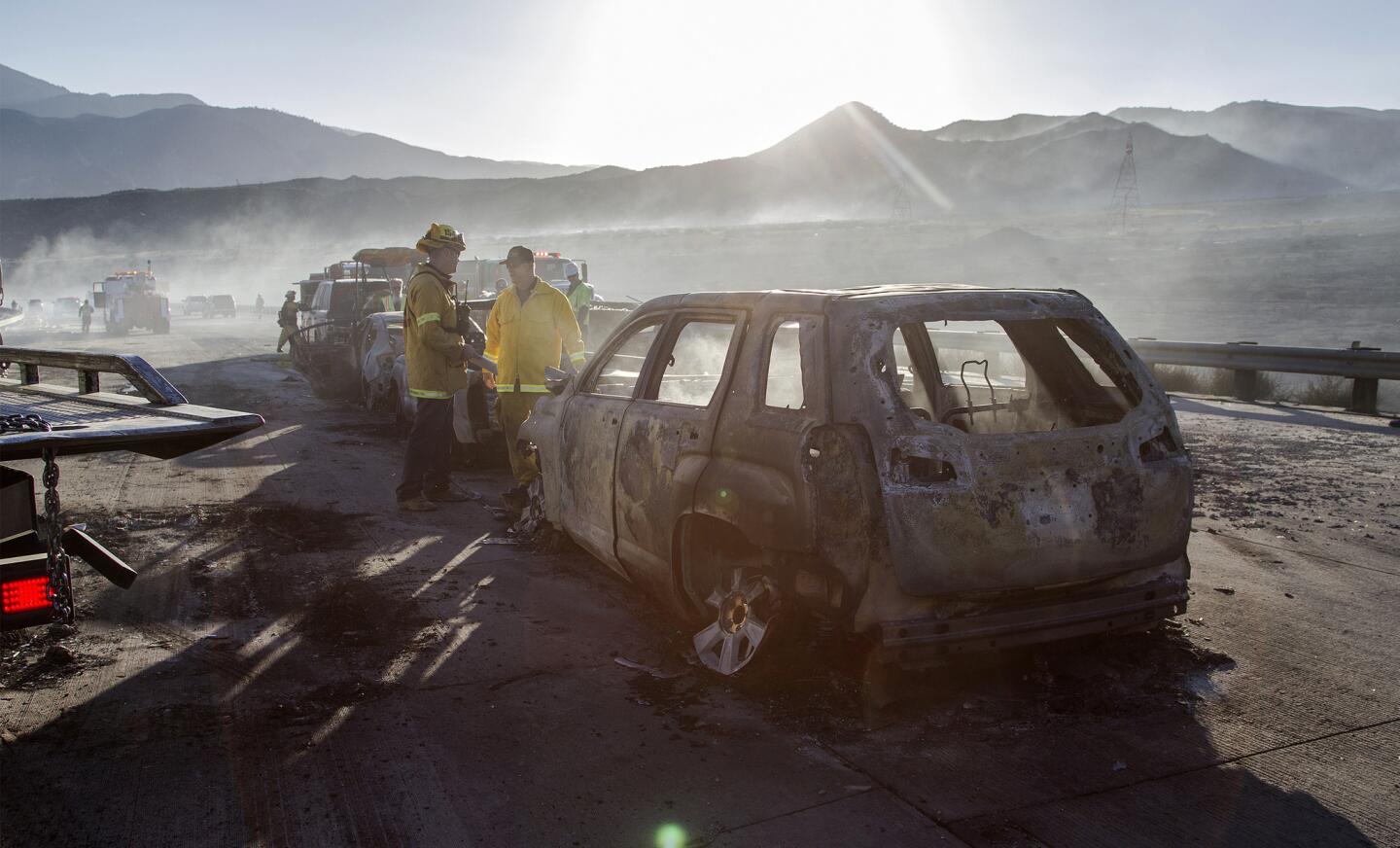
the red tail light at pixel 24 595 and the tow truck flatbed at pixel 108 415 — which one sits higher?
the tow truck flatbed at pixel 108 415

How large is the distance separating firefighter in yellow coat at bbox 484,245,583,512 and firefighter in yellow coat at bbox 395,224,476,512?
0.29 meters

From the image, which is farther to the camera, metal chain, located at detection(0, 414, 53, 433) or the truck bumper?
the truck bumper

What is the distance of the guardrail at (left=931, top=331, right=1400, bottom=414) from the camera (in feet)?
42.7

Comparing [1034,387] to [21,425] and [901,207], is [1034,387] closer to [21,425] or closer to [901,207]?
[21,425]

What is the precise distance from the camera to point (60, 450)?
3.54 metres

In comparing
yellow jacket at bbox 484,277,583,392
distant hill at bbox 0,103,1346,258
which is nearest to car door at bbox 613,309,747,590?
yellow jacket at bbox 484,277,583,392

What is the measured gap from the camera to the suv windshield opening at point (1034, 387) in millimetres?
4680

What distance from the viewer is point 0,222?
372 ft

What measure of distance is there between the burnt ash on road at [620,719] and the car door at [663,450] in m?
0.45

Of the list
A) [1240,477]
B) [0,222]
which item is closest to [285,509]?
[1240,477]

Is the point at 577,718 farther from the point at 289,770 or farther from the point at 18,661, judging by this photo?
the point at 18,661

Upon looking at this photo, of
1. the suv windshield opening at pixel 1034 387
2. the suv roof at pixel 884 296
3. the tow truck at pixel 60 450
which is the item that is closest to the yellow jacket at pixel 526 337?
the suv windshield opening at pixel 1034 387

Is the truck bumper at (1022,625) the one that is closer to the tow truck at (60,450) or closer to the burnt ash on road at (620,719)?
the burnt ash on road at (620,719)

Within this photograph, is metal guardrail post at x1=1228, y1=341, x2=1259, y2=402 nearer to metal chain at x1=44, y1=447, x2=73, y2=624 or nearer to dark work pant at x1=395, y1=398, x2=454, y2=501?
dark work pant at x1=395, y1=398, x2=454, y2=501
